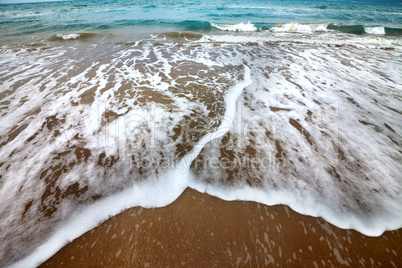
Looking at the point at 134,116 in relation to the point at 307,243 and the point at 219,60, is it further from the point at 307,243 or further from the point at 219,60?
the point at 219,60

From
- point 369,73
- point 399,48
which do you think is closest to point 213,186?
point 369,73

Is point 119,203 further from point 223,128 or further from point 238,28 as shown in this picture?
point 238,28

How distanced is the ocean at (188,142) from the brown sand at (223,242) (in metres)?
0.14

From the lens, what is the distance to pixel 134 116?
350cm

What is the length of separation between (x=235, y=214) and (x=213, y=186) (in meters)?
0.45

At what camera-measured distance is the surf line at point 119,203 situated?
1.68 m

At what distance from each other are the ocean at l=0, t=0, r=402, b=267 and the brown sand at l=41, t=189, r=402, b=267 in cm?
14

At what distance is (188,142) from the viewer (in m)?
2.94

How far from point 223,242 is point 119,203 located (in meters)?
1.33

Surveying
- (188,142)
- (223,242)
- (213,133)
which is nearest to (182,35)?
(213,133)

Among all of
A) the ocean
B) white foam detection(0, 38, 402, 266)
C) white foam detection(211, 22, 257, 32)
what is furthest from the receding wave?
the ocean

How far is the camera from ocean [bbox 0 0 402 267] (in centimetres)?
203

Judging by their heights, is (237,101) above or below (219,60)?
below

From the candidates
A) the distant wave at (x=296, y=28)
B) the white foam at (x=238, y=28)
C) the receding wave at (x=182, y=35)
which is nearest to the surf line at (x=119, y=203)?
the receding wave at (x=182, y=35)
